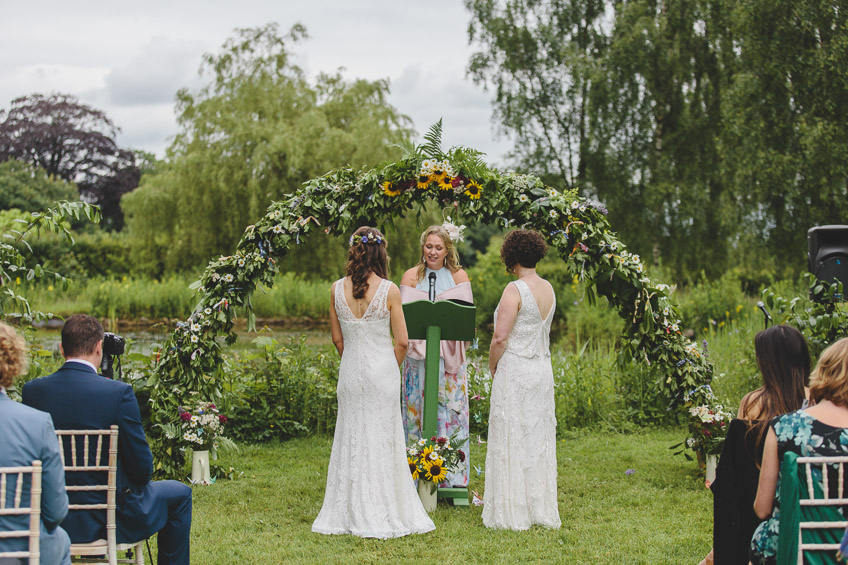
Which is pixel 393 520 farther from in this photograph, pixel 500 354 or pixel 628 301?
pixel 628 301

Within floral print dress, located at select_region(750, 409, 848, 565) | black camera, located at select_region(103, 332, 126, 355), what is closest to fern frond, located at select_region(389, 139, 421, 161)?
black camera, located at select_region(103, 332, 126, 355)

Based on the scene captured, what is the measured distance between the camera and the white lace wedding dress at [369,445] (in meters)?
4.82

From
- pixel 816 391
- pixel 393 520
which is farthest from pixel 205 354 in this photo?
pixel 816 391

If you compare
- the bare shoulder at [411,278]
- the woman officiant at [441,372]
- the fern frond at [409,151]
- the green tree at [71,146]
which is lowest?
the woman officiant at [441,372]

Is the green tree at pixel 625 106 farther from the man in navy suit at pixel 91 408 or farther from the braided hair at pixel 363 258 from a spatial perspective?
the man in navy suit at pixel 91 408

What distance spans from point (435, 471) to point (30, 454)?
298cm

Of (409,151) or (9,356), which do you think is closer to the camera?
(9,356)

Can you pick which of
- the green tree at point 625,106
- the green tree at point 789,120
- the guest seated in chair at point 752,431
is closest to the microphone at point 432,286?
the guest seated in chair at point 752,431

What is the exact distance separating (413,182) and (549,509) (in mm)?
2527

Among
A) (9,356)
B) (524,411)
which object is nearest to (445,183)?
(524,411)

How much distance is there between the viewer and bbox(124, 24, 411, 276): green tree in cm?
2078

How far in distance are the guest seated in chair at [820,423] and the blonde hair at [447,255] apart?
3260 millimetres

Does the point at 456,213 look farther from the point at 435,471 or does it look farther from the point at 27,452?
the point at 27,452

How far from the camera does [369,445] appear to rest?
4840 millimetres
